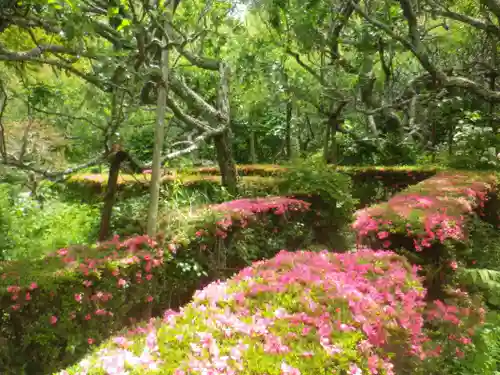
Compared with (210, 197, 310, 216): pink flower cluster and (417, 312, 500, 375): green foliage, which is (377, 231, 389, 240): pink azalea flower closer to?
(417, 312, 500, 375): green foliage

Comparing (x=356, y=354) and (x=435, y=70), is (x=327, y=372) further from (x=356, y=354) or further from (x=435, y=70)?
(x=435, y=70)

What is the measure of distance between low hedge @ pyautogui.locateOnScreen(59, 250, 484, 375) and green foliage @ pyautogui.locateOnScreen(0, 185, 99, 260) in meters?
3.51

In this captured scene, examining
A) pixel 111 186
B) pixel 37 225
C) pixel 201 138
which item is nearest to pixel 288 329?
pixel 111 186

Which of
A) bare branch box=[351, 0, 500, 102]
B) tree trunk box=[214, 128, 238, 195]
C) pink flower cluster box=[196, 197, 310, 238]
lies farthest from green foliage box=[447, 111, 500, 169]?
tree trunk box=[214, 128, 238, 195]

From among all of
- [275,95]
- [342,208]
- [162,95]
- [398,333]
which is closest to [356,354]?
[398,333]

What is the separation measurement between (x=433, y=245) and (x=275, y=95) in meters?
9.08

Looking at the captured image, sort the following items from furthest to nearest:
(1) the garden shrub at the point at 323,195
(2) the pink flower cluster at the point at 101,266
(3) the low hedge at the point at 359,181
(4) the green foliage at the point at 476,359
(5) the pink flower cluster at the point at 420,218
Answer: (3) the low hedge at the point at 359,181, (1) the garden shrub at the point at 323,195, (5) the pink flower cluster at the point at 420,218, (4) the green foliage at the point at 476,359, (2) the pink flower cluster at the point at 101,266

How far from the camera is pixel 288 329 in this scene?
1.92 metres

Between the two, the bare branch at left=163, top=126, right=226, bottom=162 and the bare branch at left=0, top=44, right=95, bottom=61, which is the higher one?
the bare branch at left=0, top=44, right=95, bottom=61

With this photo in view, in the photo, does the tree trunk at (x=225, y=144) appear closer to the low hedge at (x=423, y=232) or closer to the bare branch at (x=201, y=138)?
the bare branch at (x=201, y=138)

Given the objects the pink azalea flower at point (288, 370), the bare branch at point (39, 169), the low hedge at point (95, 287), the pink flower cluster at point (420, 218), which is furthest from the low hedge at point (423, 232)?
the bare branch at point (39, 169)

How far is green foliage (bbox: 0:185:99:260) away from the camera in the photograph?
5.66 meters

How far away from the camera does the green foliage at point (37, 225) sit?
223 inches

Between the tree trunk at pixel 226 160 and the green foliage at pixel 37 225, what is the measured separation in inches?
89.8
